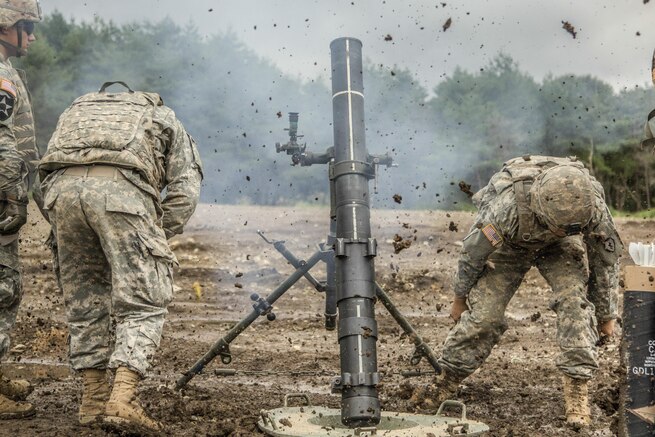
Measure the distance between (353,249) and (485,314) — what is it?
4.77 ft

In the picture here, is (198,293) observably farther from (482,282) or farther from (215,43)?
(482,282)

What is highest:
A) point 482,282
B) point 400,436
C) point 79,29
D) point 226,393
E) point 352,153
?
point 79,29

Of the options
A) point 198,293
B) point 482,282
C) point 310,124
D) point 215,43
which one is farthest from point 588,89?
point 482,282

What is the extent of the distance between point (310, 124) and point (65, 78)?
16.6 metres

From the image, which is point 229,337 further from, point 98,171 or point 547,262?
point 547,262

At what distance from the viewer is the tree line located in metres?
15.2

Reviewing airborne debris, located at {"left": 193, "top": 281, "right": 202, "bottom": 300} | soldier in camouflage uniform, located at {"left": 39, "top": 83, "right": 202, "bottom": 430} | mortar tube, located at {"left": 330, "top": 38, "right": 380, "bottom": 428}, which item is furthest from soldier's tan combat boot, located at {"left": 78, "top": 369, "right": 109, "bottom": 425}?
airborne debris, located at {"left": 193, "top": 281, "right": 202, "bottom": 300}

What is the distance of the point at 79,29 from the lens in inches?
1038

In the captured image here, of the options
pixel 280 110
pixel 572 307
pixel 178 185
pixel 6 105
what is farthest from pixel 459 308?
pixel 280 110

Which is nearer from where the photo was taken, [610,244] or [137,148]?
[137,148]

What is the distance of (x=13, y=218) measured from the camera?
5.29 metres

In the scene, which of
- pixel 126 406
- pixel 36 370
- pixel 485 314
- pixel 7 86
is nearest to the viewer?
pixel 126 406

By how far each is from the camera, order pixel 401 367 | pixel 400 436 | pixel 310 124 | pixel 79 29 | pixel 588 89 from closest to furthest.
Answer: pixel 400 436 < pixel 401 367 < pixel 310 124 < pixel 588 89 < pixel 79 29

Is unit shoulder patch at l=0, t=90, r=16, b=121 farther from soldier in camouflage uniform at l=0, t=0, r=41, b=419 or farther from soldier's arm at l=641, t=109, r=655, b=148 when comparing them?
soldier's arm at l=641, t=109, r=655, b=148
